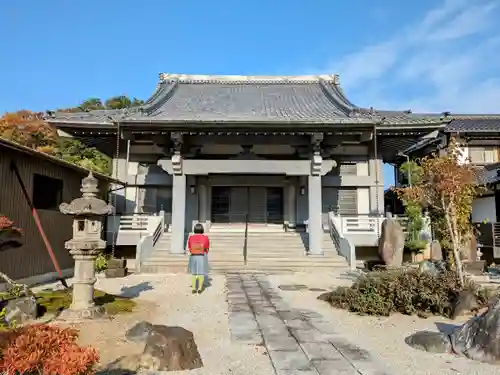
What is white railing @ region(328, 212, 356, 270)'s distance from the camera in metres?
13.1

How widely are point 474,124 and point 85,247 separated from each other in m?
24.4

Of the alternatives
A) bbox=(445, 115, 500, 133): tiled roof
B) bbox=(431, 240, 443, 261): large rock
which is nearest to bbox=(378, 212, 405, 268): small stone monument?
bbox=(431, 240, 443, 261): large rock

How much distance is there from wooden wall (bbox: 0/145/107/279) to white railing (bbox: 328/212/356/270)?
9.31 meters

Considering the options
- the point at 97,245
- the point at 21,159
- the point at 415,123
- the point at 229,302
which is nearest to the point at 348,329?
the point at 229,302

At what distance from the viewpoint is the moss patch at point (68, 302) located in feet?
22.8

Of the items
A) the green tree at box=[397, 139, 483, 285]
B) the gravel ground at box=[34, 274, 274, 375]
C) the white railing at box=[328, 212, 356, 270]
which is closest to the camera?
the gravel ground at box=[34, 274, 274, 375]

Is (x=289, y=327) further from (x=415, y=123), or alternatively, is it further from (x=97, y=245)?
(x=415, y=123)

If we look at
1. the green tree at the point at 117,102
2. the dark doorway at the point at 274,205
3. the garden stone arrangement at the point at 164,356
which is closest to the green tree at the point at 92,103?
the green tree at the point at 117,102

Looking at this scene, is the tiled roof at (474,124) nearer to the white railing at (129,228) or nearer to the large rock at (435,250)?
the large rock at (435,250)

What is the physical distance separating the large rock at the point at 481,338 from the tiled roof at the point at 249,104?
31.1ft

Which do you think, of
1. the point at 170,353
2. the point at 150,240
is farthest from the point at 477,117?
the point at 170,353

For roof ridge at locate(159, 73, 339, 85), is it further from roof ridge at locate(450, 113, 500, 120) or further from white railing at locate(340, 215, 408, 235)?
roof ridge at locate(450, 113, 500, 120)

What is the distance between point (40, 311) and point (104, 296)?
63.6 inches

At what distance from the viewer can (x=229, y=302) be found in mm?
7898
